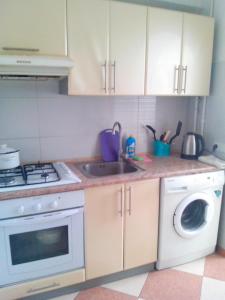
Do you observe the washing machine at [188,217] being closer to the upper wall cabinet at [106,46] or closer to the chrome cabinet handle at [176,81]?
the chrome cabinet handle at [176,81]

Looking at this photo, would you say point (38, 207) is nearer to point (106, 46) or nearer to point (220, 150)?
point (106, 46)

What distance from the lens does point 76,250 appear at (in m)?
1.71

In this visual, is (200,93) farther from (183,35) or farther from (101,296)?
(101,296)

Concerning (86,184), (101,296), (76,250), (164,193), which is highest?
(86,184)

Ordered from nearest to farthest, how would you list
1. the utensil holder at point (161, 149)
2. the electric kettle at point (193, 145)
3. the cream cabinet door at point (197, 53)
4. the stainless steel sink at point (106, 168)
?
the cream cabinet door at point (197, 53) < the stainless steel sink at point (106, 168) < the electric kettle at point (193, 145) < the utensil holder at point (161, 149)

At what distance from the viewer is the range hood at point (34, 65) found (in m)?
1.42

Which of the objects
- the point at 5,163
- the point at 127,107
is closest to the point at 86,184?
the point at 5,163

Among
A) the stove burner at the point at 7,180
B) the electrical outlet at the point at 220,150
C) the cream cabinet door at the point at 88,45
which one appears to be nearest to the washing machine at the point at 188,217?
the electrical outlet at the point at 220,150

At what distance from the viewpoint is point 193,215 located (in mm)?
2184

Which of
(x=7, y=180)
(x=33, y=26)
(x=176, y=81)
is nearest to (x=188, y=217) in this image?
(x=176, y=81)

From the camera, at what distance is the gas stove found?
154 cm

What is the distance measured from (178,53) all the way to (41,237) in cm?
167

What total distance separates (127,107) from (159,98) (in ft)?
1.15

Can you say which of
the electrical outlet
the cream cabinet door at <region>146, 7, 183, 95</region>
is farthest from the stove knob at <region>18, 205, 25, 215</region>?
the electrical outlet
